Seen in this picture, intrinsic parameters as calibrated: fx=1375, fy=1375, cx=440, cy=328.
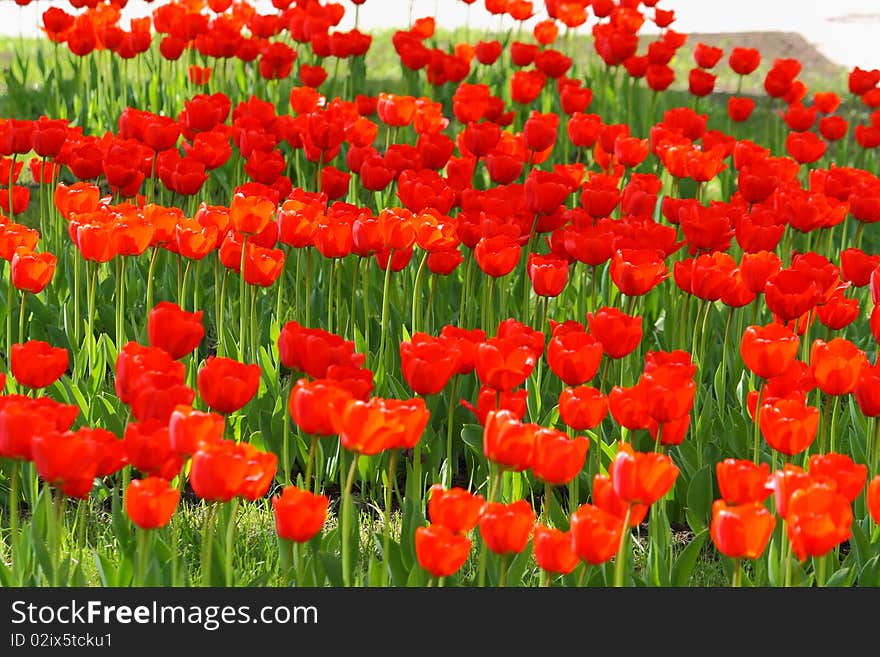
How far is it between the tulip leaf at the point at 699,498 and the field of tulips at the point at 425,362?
1 cm

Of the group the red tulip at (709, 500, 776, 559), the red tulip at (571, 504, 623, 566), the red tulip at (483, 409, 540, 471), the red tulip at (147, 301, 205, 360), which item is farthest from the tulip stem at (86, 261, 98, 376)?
the red tulip at (709, 500, 776, 559)

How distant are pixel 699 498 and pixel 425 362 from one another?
91cm

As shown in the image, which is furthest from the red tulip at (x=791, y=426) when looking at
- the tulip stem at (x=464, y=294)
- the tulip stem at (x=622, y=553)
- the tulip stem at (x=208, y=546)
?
the tulip stem at (x=464, y=294)

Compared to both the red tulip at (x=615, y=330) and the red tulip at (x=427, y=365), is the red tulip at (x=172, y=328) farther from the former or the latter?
the red tulip at (x=615, y=330)

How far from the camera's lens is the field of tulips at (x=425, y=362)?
2199 mm

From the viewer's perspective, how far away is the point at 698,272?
130 inches

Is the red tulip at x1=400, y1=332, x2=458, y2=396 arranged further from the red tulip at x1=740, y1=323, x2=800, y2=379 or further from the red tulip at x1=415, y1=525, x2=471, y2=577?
the red tulip at x1=740, y1=323, x2=800, y2=379

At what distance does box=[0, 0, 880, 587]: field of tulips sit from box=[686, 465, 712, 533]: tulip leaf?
11mm

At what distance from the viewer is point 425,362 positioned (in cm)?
256

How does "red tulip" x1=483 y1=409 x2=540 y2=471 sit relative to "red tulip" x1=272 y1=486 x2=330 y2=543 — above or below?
above

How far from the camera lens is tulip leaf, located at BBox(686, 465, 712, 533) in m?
3.12
